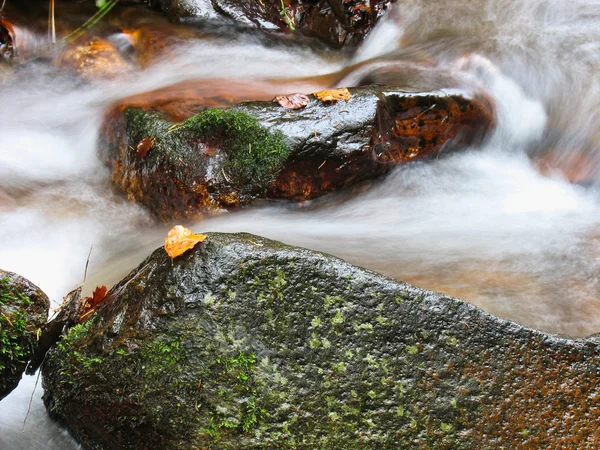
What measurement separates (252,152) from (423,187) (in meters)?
1.62

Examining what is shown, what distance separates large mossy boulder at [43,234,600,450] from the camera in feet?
7.30

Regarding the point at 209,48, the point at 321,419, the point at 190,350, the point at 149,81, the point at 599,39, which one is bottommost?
the point at 321,419

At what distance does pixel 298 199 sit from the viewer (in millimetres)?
4270

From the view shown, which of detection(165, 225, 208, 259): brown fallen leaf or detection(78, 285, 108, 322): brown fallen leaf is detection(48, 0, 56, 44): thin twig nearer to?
detection(78, 285, 108, 322): brown fallen leaf

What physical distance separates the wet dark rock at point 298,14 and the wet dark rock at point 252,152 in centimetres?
214

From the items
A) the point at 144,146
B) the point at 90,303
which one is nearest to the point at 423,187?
the point at 144,146

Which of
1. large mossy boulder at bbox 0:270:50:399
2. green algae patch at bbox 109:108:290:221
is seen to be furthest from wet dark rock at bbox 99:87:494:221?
large mossy boulder at bbox 0:270:50:399

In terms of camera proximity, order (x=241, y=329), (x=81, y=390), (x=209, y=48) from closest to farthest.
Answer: (x=241, y=329)
(x=81, y=390)
(x=209, y=48)

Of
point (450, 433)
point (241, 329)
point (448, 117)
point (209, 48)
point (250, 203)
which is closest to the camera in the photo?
point (450, 433)

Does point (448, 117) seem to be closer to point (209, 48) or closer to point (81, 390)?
point (209, 48)

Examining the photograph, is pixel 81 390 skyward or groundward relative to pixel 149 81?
groundward

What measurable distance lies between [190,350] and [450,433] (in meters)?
1.13

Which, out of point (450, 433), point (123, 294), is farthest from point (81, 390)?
point (450, 433)

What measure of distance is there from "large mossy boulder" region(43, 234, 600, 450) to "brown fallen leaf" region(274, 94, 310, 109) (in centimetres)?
201
